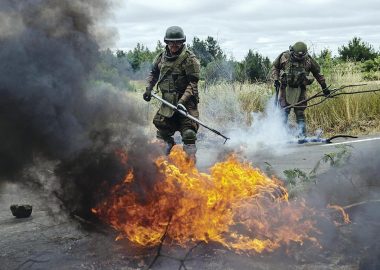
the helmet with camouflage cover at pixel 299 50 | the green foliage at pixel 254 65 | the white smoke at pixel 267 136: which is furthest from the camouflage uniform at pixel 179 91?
the green foliage at pixel 254 65

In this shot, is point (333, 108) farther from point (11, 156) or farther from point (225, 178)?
point (11, 156)

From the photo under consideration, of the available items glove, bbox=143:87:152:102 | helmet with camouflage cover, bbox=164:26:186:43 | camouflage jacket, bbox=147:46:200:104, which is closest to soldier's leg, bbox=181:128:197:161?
camouflage jacket, bbox=147:46:200:104

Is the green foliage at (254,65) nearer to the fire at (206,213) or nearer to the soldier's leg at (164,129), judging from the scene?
the soldier's leg at (164,129)

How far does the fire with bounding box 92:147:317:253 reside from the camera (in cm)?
453

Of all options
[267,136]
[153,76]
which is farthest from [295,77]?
[153,76]

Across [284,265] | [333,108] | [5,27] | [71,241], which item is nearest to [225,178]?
[284,265]

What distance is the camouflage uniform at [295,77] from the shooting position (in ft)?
34.1

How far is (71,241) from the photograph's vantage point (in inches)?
190

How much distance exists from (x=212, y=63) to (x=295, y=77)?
20.0 feet

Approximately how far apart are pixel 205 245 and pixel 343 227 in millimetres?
1425

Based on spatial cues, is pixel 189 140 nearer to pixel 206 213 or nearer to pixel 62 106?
pixel 206 213

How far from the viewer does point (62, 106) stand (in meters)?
4.53

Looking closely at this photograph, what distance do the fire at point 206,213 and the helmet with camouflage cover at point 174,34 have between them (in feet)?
7.41

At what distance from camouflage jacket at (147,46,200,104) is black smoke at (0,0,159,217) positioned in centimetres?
195
